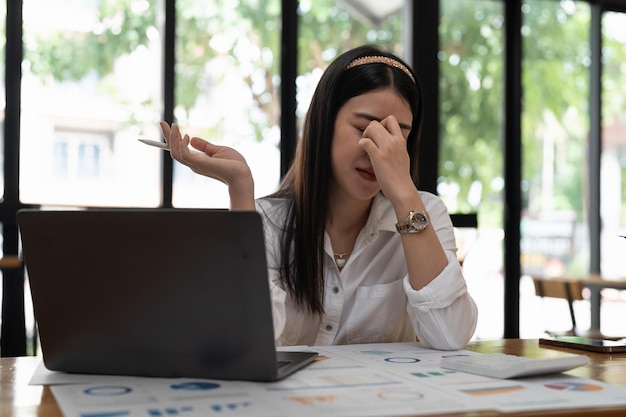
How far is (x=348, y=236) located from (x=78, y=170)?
2477 millimetres

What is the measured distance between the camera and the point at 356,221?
1.75 meters

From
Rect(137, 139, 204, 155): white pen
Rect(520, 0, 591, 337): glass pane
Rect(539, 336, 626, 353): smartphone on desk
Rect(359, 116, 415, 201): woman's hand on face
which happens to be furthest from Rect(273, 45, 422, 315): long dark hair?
Rect(520, 0, 591, 337): glass pane

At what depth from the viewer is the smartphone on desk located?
138 centimetres

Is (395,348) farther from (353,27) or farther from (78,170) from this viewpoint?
(353,27)

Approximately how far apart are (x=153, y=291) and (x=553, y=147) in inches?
178

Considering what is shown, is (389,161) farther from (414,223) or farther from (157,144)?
(157,144)

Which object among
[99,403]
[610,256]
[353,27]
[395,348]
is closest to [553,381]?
[395,348]

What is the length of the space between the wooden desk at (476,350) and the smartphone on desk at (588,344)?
0.06 feet

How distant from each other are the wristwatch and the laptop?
51cm

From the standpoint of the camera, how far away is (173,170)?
409 cm

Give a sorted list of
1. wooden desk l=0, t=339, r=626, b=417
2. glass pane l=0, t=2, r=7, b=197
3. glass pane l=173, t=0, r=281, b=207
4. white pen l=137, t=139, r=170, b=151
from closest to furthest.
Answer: wooden desk l=0, t=339, r=626, b=417
white pen l=137, t=139, r=170, b=151
glass pane l=0, t=2, r=7, b=197
glass pane l=173, t=0, r=281, b=207

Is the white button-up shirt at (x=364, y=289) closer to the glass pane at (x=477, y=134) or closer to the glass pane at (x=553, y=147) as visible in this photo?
the glass pane at (x=477, y=134)

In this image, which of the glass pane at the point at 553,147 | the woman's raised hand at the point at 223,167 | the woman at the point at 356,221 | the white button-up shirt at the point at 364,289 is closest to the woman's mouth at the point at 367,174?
the woman at the point at 356,221

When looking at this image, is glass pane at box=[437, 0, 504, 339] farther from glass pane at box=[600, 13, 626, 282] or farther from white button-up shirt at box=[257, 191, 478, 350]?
white button-up shirt at box=[257, 191, 478, 350]
